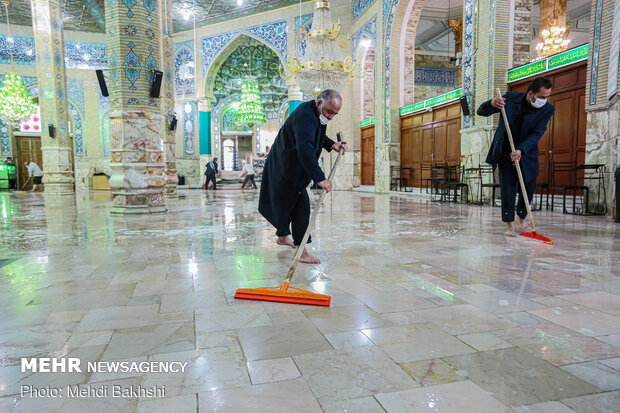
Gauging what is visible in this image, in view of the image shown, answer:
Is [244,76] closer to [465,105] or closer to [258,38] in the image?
[258,38]

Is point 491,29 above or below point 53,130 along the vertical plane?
above

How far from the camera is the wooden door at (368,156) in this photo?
15.4 metres

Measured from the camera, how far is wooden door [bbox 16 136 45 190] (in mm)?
19391

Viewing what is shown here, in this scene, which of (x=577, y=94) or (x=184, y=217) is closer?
(x=184, y=217)

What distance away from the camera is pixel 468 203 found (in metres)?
8.42

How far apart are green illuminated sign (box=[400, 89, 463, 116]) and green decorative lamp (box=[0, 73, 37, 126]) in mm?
13425

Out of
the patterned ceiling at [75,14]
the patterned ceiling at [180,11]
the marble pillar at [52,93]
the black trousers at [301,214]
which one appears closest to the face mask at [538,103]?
the black trousers at [301,214]

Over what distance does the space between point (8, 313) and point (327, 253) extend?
7.07 ft

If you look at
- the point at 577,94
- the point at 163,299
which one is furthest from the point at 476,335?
the point at 577,94

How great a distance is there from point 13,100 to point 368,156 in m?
13.1

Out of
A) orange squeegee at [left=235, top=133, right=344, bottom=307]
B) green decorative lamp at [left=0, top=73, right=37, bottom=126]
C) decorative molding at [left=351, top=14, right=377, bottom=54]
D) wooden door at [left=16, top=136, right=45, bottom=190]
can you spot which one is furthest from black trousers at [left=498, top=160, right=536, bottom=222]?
wooden door at [left=16, top=136, right=45, bottom=190]

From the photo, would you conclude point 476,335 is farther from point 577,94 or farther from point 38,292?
point 577,94

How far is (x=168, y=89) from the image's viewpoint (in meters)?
10.5

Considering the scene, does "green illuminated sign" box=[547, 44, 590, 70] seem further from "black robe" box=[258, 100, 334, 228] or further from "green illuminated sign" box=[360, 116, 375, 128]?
"green illuminated sign" box=[360, 116, 375, 128]
